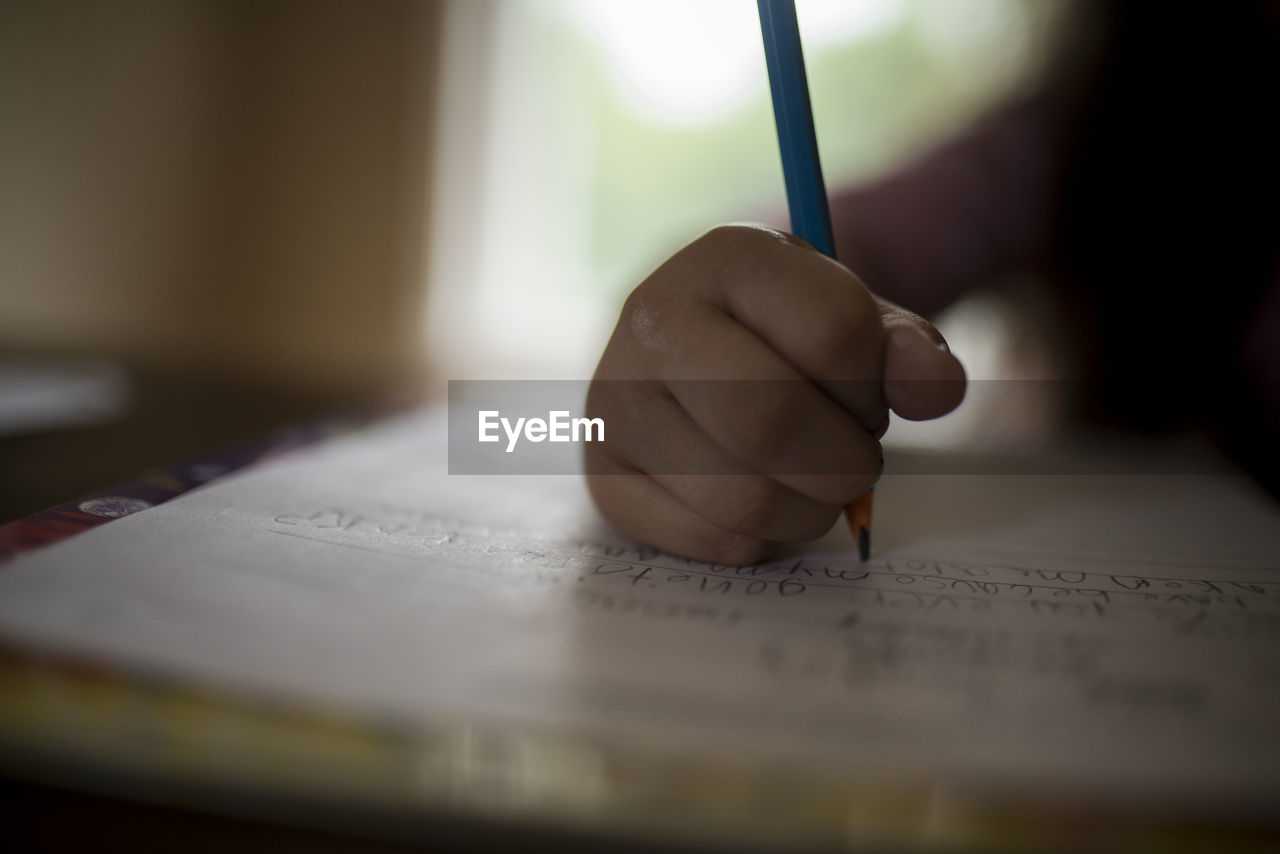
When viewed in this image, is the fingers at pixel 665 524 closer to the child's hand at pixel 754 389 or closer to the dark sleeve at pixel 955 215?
the child's hand at pixel 754 389

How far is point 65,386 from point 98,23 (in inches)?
47.0

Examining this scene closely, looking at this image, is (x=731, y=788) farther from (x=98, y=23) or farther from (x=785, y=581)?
(x=98, y=23)

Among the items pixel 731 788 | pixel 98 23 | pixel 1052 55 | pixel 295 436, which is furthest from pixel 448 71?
pixel 731 788

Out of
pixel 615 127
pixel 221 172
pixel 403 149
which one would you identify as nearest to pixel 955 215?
pixel 615 127

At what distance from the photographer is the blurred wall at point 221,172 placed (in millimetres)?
1259

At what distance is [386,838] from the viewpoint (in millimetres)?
129

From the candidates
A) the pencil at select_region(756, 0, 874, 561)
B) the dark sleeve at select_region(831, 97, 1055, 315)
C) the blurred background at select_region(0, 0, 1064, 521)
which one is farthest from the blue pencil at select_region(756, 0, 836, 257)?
the blurred background at select_region(0, 0, 1064, 521)

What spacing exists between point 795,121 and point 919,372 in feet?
0.33

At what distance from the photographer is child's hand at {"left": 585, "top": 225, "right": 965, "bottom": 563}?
7.7 inches

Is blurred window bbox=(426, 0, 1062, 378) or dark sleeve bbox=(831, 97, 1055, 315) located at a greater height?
blurred window bbox=(426, 0, 1062, 378)

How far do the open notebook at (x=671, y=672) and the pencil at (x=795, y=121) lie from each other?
71 millimetres

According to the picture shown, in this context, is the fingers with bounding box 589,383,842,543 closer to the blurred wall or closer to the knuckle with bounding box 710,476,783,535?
the knuckle with bounding box 710,476,783,535

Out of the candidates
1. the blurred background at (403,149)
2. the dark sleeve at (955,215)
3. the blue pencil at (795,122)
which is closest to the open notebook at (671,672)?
the blue pencil at (795,122)

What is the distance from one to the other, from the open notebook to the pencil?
71mm
